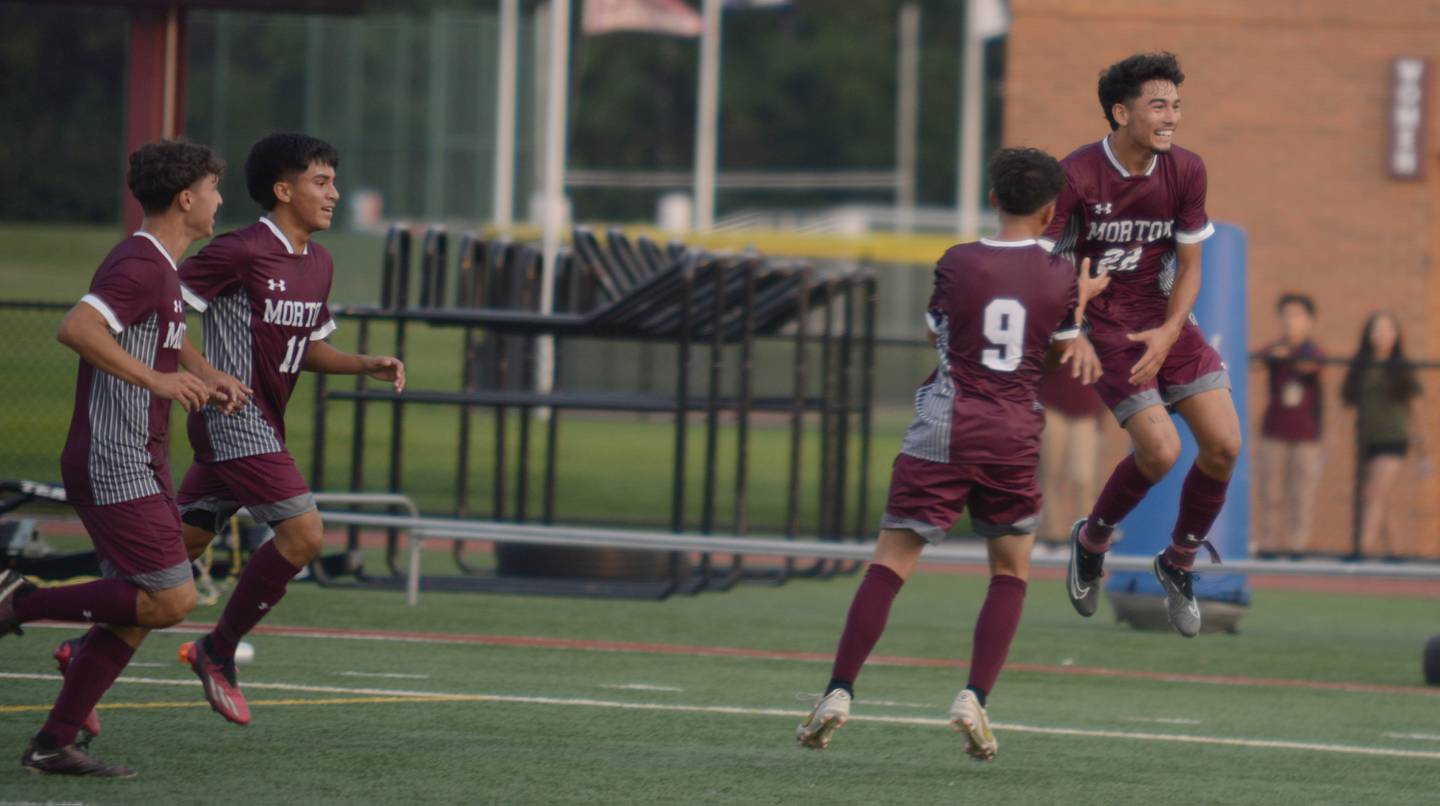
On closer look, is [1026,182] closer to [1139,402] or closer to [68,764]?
[1139,402]

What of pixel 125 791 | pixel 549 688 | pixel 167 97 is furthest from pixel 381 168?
pixel 125 791

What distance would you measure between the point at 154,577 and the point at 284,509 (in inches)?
29.6

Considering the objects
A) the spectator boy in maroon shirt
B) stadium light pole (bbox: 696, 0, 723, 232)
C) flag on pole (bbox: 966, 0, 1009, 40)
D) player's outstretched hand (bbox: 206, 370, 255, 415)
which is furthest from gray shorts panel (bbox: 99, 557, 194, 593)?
flag on pole (bbox: 966, 0, 1009, 40)

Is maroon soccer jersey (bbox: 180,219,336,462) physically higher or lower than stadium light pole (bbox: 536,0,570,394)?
lower

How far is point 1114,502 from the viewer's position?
8.12 meters

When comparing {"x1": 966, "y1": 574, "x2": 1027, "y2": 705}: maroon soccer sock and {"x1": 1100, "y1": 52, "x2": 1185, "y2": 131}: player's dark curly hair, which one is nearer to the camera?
{"x1": 966, "y1": 574, "x2": 1027, "y2": 705}: maroon soccer sock

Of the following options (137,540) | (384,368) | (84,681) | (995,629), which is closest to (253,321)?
(384,368)

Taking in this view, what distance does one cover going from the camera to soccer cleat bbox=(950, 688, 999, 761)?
6449 millimetres

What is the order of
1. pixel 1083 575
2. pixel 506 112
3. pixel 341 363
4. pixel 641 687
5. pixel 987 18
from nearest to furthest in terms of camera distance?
pixel 341 363, pixel 1083 575, pixel 641 687, pixel 506 112, pixel 987 18

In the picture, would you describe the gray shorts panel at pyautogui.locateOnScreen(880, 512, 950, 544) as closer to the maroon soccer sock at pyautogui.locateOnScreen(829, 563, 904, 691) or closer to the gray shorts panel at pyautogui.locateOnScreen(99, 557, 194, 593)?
the maroon soccer sock at pyautogui.locateOnScreen(829, 563, 904, 691)

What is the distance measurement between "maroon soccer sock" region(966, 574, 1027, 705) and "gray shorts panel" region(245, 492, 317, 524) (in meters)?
2.27

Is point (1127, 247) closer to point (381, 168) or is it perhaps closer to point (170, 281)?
point (170, 281)

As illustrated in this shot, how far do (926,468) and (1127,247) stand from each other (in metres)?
1.43

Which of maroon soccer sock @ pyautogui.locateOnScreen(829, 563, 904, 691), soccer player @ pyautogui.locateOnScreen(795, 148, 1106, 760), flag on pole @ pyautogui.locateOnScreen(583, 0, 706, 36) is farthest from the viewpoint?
flag on pole @ pyautogui.locateOnScreen(583, 0, 706, 36)
